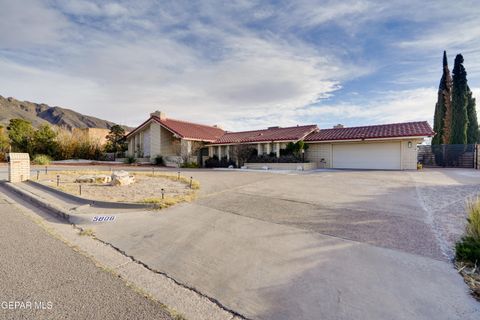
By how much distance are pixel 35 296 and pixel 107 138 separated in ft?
98.2

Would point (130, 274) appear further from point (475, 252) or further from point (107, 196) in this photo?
point (107, 196)

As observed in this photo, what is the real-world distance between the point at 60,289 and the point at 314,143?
20187 millimetres

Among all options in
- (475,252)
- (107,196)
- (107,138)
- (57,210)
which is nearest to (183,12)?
(107,196)

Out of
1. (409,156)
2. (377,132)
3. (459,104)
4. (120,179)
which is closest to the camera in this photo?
(120,179)

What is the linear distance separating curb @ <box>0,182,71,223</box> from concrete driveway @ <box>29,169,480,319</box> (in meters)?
1.56

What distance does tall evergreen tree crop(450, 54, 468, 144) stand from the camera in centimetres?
2220

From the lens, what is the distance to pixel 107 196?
306 inches

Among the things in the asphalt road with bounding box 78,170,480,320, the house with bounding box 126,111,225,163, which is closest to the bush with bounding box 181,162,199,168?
the house with bounding box 126,111,225,163

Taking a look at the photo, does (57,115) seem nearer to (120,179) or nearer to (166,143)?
(166,143)

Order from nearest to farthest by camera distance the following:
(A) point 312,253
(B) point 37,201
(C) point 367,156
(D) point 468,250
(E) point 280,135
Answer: (D) point 468,250
(A) point 312,253
(B) point 37,201
(C) point 367,156
(E) point 280,135

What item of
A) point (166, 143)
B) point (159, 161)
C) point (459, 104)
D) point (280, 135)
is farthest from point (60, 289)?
point (459, 104)

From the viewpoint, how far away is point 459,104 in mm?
22484

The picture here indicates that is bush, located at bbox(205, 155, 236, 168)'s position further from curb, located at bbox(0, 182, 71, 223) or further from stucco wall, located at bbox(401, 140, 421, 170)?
curb, located at bbox(0, 182, 71, 223)

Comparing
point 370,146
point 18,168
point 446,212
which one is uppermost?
point 370,146
